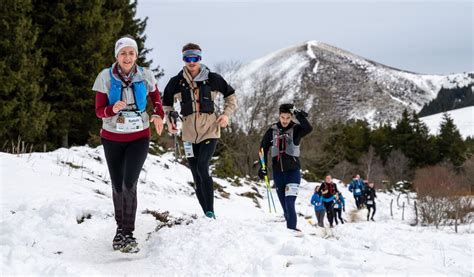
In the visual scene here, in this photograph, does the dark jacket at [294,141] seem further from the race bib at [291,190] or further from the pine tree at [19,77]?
the pine tree at [19,77]

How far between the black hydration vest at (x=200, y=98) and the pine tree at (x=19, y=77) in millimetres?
→ 10665

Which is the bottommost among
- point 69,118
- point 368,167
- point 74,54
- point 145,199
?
point 368,167

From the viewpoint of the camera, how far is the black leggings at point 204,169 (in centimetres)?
528

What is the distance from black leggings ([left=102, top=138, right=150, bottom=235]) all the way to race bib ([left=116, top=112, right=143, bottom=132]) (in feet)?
0.49

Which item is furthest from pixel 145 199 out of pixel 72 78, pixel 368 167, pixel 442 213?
pixel 368 167

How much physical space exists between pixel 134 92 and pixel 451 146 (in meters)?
64.3

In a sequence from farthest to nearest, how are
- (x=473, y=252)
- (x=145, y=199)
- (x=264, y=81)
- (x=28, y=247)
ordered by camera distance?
(x=264, y=81) < (x=473, y=252) < (x=145, y=199) < (x=28, y=247)

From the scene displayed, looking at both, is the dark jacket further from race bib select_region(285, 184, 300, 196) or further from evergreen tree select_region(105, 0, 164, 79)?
evergreen tree select_region(105, 0, 164, 79)

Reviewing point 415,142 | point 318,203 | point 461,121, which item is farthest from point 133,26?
point 461,121

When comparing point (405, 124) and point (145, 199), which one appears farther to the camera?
point (405, 124)

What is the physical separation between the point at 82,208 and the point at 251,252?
240 centimetres

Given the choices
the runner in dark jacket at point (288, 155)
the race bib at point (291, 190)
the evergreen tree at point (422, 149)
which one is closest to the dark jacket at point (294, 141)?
the runner in dark jacket at point (288, 155)

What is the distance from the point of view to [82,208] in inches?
198

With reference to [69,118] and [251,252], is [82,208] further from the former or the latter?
[69,118]
